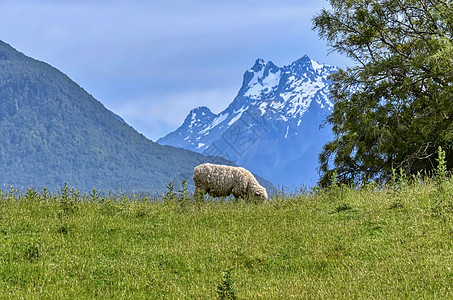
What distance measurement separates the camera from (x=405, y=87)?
25.1 m

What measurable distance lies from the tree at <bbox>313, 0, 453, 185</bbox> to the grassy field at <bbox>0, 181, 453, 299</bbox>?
31.8 ft

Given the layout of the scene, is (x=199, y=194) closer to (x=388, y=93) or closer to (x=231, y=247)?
(x=231, y=247)

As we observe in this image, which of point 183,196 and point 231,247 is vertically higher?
point 183,196

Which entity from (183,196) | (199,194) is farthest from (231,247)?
(199,194)

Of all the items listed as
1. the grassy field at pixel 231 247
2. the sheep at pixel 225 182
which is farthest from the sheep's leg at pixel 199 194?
the sheep at pixel 225 182

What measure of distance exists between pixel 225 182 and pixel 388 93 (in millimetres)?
11767

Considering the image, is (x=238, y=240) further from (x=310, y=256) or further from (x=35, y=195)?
(x=35, y=195)

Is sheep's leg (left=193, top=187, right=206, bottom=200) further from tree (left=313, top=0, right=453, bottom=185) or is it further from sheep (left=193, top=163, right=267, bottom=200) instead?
tree (left=313, top=0, right=453, bottom=185)

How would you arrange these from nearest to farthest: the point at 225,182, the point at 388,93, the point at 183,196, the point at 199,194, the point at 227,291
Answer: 1. the point at 227,291
2. the point at 183,196
3. the point at 199,194
4. the point at 225,182
5. the point at 388,93

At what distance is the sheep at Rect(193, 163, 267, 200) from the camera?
17547 millimetres

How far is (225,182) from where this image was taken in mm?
17641

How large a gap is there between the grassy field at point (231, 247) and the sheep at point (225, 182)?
222 centimetres

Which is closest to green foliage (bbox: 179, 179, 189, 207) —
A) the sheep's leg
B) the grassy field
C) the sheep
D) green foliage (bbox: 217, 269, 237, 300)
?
the grassy field

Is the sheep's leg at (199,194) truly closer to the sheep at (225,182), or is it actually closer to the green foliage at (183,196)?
the green foliage at (183,196)
